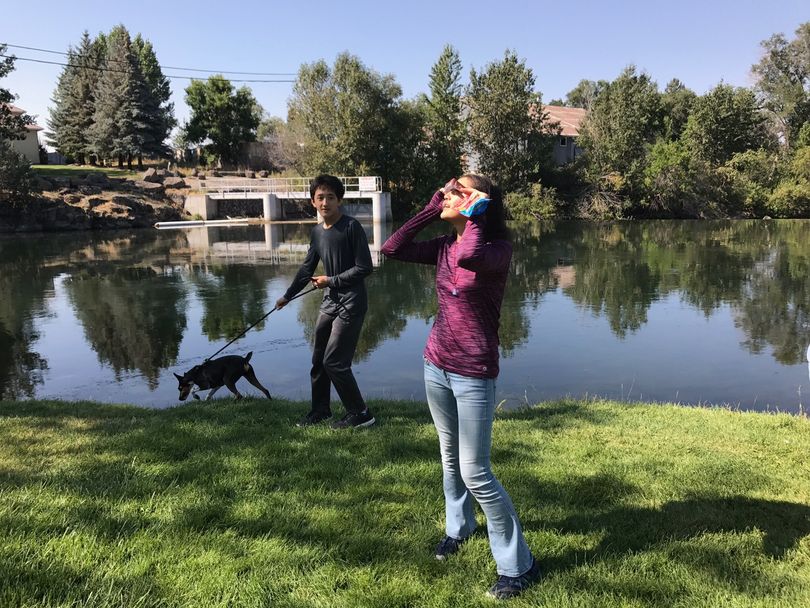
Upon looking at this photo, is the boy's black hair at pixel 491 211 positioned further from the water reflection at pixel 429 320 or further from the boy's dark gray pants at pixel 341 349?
the water reflection at pixel 429 320

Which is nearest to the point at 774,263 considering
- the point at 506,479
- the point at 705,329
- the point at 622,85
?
the point at 705,329

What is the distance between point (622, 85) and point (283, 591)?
158ft

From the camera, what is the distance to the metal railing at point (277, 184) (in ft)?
133

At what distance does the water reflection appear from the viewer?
7980mm

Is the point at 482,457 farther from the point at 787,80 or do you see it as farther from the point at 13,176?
the point at 787,80

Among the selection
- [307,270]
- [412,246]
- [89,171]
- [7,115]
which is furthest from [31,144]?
[412,246]

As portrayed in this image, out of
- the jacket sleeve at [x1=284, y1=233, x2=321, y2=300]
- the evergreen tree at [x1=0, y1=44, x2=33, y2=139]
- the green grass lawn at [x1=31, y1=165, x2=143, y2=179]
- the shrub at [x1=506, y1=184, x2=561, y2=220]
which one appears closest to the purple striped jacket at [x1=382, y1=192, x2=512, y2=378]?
the jacket sleeve at [x1=284, y1=233, x2=321, y2=300]

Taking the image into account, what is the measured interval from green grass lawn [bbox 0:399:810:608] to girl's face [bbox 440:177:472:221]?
62.6 inches

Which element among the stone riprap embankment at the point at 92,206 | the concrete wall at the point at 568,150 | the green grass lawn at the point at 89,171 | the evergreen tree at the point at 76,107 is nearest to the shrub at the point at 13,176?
the stone riprap embankment at the point at 92,206

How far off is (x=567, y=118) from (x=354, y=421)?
56509mm

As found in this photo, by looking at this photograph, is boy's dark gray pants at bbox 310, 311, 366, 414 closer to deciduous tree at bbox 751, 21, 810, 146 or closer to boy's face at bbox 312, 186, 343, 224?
boy's face at bbox 312, 186, 343, 224

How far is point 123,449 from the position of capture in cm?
411

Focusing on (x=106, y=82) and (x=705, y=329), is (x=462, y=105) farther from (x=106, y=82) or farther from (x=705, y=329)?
(x=705, y=329)

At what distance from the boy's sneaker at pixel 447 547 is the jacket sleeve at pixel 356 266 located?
227 centimetres
